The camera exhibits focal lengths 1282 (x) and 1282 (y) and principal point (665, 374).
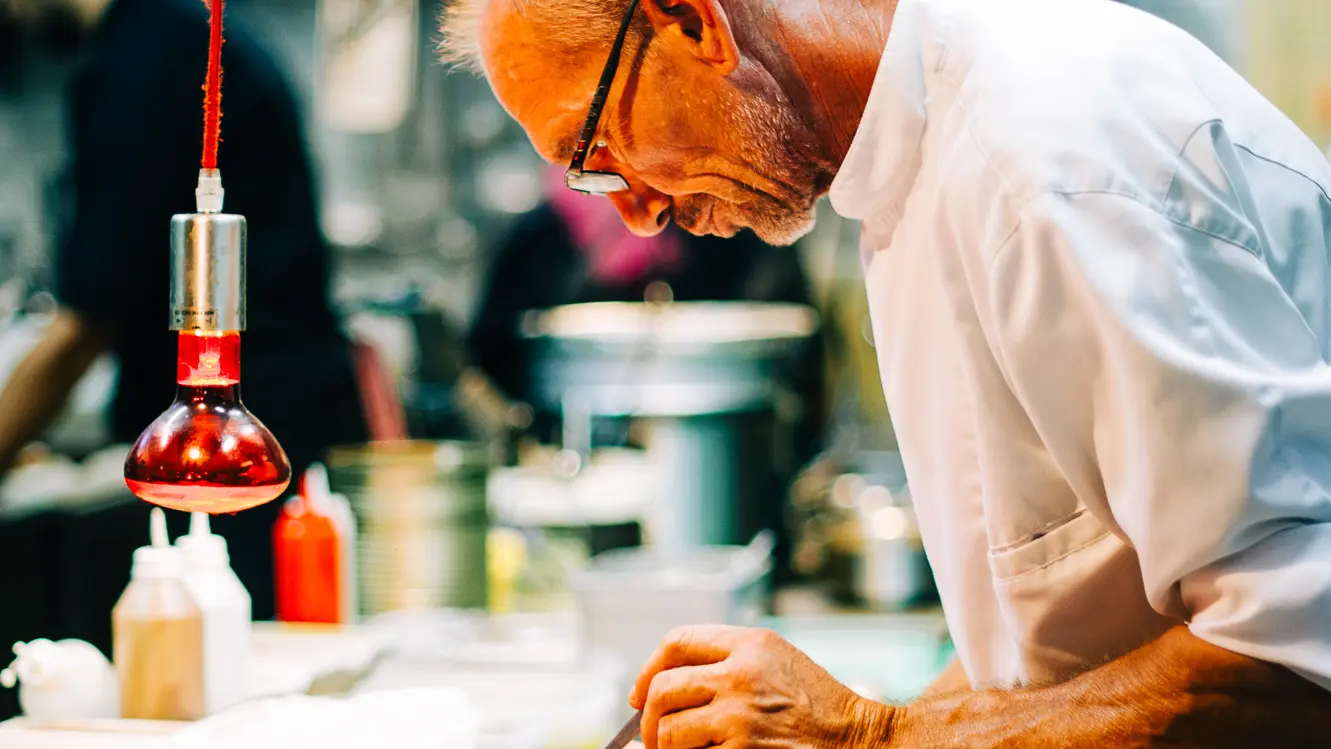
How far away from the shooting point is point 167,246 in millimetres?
2430

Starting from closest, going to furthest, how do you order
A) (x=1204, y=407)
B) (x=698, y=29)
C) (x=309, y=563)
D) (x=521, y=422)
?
(x=1204, y=407)
(x=698, y=29)
(x=309, y=563)
(x=521, y=422)

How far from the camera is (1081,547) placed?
43.9 inches

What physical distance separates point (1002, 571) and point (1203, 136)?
41cm

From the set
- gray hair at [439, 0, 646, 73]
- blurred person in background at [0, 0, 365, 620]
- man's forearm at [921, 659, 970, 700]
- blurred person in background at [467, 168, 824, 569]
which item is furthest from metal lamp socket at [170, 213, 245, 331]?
blurred person in background at [467, 168, 824, 569]

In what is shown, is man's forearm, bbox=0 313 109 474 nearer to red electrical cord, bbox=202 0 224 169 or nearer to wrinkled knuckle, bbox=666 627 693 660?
red electrical cord, bbox=202 0 224 169

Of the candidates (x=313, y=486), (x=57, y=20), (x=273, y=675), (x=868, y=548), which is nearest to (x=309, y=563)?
(x=313, y=486)

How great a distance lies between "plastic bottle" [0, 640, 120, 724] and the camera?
1443 millimetres

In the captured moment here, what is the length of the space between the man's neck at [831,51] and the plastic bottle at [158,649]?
90 centimetres

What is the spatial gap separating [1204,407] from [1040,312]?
14cm

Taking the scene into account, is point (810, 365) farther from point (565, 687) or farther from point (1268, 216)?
point (1268, 216)

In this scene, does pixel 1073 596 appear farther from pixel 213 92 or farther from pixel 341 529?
pixel 341 529

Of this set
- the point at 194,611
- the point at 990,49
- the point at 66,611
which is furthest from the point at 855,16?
the point at 66,611

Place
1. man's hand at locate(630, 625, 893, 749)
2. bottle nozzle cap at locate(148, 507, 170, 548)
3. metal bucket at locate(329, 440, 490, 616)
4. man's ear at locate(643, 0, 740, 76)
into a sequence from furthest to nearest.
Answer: metal bucket at locate(329, 440, 490, 616) < bottle nozzle cap at locate(148, 507, 170, 548) < man's ear at locate(643, 0, 740, 76) < man's hand at locate(630, 625, 893, 749)

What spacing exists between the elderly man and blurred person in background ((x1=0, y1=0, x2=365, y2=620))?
122cm
